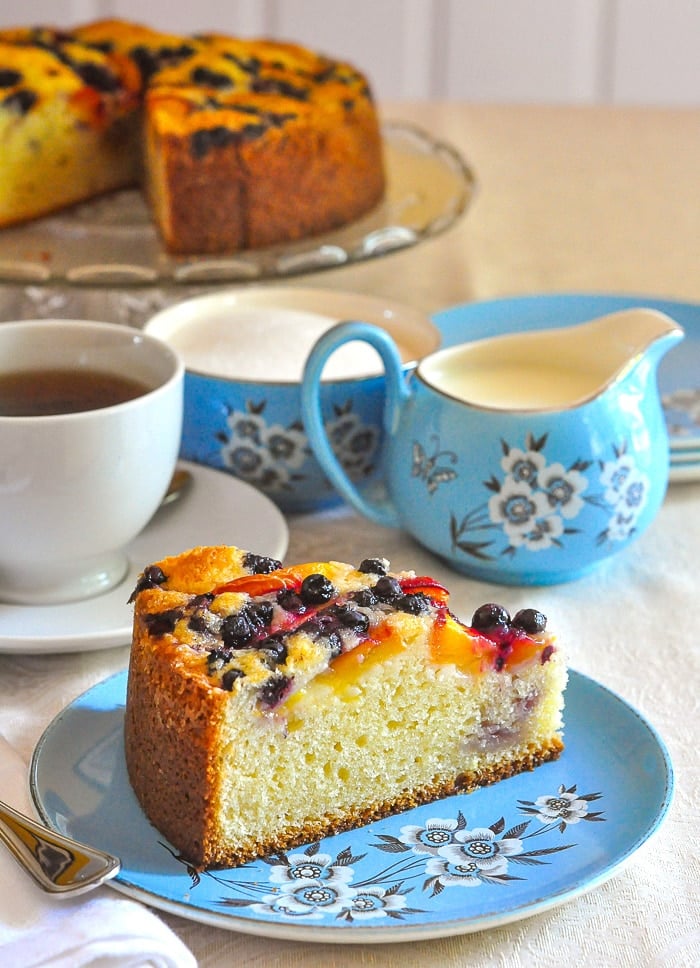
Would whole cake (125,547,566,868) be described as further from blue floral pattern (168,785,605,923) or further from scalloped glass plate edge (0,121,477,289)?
scalloped glass plate edge (0,121,477,289)

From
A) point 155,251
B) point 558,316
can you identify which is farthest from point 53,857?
point 155,251

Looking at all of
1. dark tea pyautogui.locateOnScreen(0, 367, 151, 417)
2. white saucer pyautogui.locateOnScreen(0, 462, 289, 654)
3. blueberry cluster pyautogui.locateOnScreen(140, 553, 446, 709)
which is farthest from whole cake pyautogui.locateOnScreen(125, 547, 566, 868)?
dark tea pyautogui.locateOnScreen(0, 367, 151, 417)

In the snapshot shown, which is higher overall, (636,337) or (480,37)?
(636,337)

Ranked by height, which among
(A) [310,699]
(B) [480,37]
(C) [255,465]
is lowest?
(B) [480,37]

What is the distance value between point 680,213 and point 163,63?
3.27ft

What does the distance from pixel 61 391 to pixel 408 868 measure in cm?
60

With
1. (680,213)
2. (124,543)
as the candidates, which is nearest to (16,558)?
(124,543)

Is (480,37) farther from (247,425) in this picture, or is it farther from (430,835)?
(430,835)

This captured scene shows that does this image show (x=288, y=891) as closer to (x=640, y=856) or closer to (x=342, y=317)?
(x=640, y=856)

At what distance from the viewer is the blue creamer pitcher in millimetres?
1177

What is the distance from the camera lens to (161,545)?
4.16ft

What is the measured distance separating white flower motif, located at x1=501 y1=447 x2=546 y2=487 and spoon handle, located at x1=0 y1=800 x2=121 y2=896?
54cm

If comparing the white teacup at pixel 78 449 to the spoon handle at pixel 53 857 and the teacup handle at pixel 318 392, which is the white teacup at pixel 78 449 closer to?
the teacup handle at pixel 318 392

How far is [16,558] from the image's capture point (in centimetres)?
113
